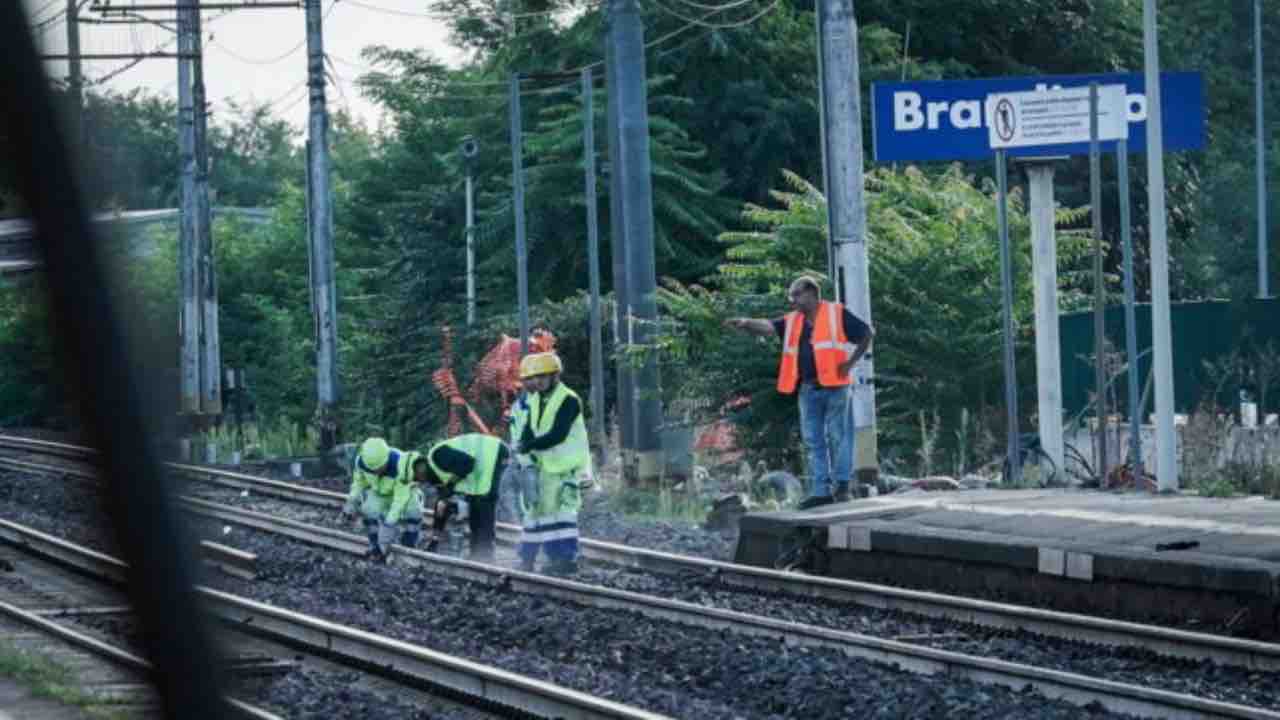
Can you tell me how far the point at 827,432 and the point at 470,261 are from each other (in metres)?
20.3

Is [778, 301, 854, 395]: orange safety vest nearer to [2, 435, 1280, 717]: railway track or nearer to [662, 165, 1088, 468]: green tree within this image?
[2, 435, 1280, 717]: railway track

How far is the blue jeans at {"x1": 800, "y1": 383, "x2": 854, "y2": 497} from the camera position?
57.2 ft

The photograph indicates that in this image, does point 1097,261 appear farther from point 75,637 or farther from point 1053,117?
point 75,637

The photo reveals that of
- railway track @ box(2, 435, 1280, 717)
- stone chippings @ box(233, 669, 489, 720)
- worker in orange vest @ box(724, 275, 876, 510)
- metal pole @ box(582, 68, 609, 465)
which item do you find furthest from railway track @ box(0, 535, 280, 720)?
metal pole @ box(582, 68, 609, 465)

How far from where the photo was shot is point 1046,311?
19.2 meters

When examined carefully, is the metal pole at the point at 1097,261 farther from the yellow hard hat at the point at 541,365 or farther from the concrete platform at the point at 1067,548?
the yellow hard hat at the point at 541,365

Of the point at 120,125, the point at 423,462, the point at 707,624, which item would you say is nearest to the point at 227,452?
the point at 423,462

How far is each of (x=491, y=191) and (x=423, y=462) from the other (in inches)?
1120

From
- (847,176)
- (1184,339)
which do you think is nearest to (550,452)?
(847,176)

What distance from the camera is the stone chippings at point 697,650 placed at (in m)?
9.92

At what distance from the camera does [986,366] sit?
23.0 m

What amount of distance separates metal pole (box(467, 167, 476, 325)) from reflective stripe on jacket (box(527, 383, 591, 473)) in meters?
19.7

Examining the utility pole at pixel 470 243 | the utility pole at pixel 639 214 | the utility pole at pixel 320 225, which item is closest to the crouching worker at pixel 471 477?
the utility pole at pixel 639 214

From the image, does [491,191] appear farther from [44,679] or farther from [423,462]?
[44,679]
